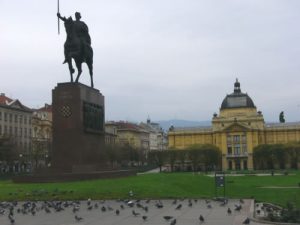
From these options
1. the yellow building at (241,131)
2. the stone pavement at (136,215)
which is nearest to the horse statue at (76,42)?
the stone pavement at (136,215)

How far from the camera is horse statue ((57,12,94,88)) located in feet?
125

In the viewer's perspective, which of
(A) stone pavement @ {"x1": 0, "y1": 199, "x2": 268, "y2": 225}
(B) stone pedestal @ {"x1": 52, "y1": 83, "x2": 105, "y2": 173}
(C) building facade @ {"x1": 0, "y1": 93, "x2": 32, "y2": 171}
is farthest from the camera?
(C) building facade @ {"x1": 0, "y1": 93, "x2": 32, "y2": 171}

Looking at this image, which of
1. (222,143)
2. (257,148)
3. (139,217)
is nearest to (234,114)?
(222,143)

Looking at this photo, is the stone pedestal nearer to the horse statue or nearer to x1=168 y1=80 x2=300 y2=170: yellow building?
the horse statue

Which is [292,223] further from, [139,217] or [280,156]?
[280,156]

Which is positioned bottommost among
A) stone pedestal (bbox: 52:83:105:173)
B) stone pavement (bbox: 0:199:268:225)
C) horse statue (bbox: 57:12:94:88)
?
stone pavement (bbox: 0:199:268:225)

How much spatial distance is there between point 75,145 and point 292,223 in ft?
69.8

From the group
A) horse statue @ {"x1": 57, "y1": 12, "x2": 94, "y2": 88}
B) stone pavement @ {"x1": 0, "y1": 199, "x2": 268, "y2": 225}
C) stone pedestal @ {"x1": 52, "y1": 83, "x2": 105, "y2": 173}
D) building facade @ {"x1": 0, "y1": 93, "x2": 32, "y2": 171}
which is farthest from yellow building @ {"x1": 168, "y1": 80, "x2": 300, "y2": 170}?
stone pavement @ {"x1": 0, "y1": 199, "x2": 268, "y2": 225}

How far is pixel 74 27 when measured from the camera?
38062 millimetres

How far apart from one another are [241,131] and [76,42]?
120197 mm

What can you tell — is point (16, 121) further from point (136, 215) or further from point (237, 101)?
point (136, 215)

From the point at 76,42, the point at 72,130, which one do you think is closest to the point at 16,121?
the point at 76,42

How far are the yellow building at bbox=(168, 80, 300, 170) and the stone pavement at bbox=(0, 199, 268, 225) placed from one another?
130m

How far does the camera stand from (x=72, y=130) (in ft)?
→ 119
